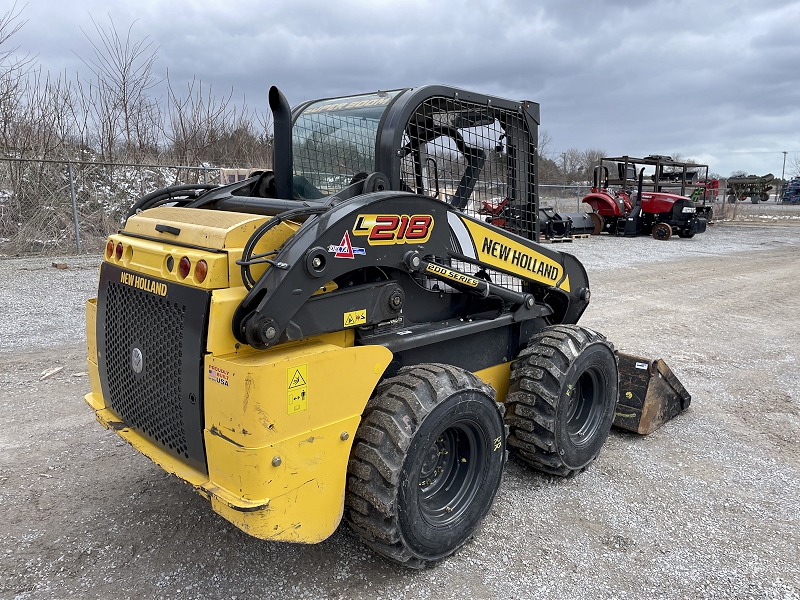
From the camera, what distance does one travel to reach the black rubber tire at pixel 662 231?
64.1 feet

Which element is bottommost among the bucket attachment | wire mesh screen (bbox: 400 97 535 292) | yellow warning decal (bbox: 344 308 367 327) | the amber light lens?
the bucket attachment

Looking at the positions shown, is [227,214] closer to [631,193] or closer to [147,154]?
[147,154]

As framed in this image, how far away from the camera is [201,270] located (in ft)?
8.45

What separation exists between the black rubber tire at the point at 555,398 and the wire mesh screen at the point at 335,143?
156cm

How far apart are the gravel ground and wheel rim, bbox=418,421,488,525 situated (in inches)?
10.1

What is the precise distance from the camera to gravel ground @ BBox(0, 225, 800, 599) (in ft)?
9.54

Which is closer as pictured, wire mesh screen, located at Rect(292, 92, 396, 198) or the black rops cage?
the black rops cage

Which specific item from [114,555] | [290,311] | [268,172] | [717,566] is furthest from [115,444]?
[717,566]

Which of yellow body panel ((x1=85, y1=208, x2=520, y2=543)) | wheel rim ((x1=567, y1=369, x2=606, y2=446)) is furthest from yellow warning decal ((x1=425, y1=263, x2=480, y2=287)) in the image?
wheel rim ((x1=567, y1=369, x2=606, y2=446))

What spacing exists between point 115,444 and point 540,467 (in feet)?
9.70

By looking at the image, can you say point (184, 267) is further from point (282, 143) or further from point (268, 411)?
point (282, 143)

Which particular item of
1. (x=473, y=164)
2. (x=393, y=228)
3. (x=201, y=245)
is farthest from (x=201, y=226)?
(x=473, y=164)

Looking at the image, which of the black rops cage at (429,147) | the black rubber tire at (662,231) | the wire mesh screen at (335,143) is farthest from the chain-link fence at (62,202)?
the black rubber tire at (662,231)

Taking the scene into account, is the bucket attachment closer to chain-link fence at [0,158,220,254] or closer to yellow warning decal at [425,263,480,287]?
yellow warning decal at [425,263,480,287]
